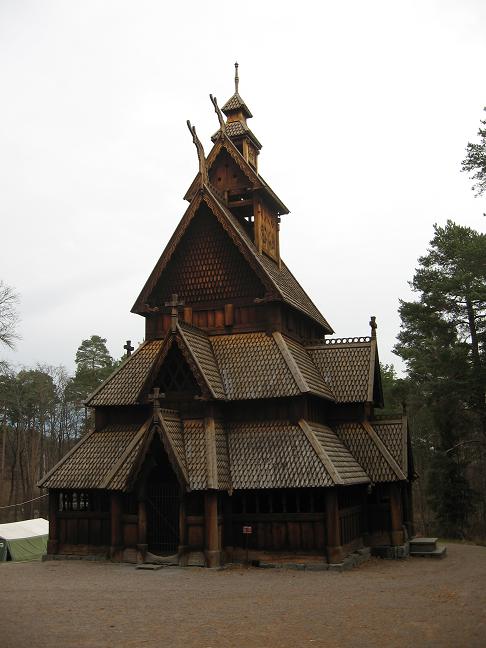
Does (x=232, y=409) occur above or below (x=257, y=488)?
above

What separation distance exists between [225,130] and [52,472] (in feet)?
52.6

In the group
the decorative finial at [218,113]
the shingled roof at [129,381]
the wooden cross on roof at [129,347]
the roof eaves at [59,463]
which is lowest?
the roof eaves at [59,463]

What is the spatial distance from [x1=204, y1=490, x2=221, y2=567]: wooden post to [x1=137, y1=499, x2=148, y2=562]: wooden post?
2117 millimetres

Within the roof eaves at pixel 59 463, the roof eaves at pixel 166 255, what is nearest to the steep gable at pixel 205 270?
the roof eaves at pixel 166 255

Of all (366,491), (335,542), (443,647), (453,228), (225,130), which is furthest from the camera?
(453,228)

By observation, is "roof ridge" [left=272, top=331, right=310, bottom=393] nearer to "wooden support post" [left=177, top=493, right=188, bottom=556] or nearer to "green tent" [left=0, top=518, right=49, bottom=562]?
"wooden support post" [left=177, top=493, right=188, bottom=556]

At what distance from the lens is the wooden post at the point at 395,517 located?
23734 millimetres

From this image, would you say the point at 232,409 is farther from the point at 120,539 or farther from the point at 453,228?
the point at 453,228

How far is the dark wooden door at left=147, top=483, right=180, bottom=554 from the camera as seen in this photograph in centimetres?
2128

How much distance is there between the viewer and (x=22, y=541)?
32125 millimetres

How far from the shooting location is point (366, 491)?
80.1ft

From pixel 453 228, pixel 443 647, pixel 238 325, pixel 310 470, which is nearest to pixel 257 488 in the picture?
pixel 310 470

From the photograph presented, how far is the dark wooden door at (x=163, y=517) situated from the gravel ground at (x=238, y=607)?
54.0 inches

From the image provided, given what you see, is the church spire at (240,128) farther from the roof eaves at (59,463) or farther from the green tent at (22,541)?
the green tent at (22,541)
